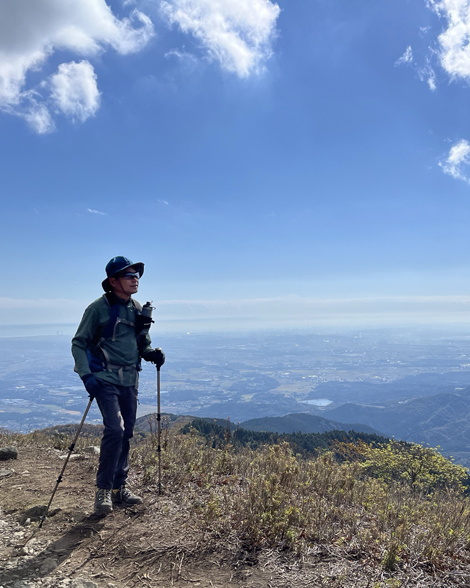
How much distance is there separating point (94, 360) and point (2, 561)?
203 centimetres

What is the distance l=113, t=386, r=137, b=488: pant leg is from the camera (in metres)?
4.49

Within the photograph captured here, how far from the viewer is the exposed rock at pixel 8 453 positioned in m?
6.64

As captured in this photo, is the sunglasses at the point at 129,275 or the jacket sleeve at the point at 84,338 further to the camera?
the sunglasses at the point at 129,275

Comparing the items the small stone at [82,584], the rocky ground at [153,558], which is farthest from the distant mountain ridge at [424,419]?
the small stone at [82,584]

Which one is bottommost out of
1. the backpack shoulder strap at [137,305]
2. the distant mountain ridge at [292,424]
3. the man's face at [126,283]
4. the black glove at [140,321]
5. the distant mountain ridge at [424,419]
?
the distant mountain ridge at [424,419]

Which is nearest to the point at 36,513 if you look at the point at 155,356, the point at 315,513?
the point at 155,356

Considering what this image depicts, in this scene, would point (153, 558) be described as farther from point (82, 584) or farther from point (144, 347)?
point (144, 347)

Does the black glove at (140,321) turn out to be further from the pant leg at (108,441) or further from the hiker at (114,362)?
the pant leg at (108,441)

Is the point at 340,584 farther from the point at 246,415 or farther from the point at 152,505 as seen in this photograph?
the point at 246,415

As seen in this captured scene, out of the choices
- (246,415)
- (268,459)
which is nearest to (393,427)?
(246,415)

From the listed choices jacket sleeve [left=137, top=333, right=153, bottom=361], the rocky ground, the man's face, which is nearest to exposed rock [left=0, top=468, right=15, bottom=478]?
the rocky ground

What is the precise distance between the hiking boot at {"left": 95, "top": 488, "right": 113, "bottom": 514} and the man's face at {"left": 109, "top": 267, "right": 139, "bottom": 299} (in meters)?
2.48

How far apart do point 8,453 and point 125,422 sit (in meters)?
3.96

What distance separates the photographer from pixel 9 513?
4148 millimetres
